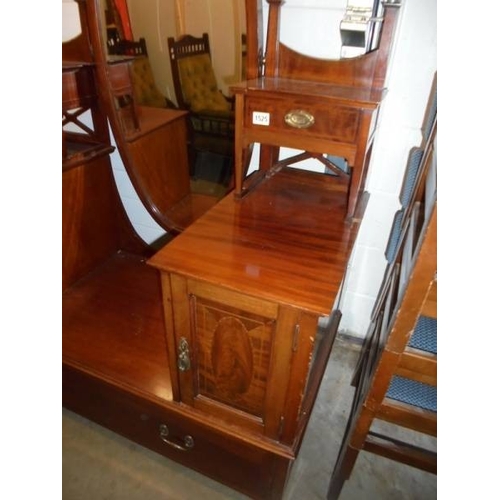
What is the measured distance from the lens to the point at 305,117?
2.71ft

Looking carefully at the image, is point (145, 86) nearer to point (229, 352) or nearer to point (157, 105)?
point (157, 105)

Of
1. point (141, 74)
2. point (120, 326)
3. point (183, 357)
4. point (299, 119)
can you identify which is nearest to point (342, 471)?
point (183, 357)

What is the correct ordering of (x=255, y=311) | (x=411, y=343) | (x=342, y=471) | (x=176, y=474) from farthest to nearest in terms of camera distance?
(x=176, y=474) → (x=342, y=471) → (x=411, y=343) → (x=255, y=311)

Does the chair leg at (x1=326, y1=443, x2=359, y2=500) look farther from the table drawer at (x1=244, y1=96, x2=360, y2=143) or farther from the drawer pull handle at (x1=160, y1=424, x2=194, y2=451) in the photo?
the table drawer at (x1=244, y1=96, x2=360, y2=143)

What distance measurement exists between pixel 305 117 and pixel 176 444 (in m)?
1.01

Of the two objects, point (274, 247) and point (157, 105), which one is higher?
point (157, 105)

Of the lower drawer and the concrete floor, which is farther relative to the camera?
the concrete floor

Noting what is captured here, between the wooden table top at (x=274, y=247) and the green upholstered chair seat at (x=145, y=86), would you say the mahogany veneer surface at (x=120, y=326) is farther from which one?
the green upholstered chair seat at (x=145, y=86)

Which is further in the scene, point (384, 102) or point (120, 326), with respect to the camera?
point (120, 326)

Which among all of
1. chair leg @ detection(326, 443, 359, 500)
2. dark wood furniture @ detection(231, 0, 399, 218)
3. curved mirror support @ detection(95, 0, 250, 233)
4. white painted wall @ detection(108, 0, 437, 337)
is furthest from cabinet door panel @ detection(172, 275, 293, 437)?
white painted wall @ detection(108, 0, 437, 337)

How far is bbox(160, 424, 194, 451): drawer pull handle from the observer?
1045 mm

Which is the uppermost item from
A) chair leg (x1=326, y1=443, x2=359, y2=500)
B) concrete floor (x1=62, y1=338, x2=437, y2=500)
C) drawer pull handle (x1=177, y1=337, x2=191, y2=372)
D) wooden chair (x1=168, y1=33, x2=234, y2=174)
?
wooden chair (x1=168, y1=33, x2=234, y2=174)

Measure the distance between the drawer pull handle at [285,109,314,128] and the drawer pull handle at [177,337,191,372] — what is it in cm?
57
